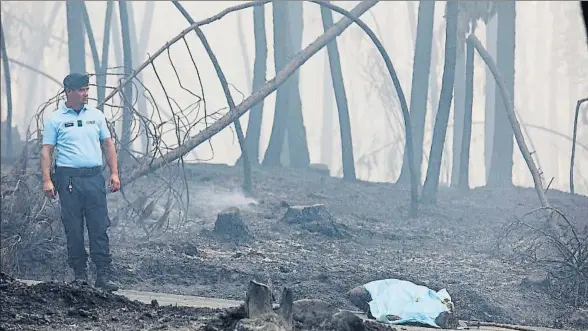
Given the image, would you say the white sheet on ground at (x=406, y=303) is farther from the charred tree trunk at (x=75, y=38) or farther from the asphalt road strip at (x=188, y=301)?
the charred tree trunk at (x=75, y=38)

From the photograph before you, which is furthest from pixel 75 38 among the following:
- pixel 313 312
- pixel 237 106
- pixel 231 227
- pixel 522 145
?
pixel 313 312

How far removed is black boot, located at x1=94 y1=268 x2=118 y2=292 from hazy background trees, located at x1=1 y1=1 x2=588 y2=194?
4369 millimetres

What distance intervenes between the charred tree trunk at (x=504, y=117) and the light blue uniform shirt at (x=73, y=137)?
14421 millimetres

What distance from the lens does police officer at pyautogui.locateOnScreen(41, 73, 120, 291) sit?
9242 mm

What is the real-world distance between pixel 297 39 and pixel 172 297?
21.0 metres

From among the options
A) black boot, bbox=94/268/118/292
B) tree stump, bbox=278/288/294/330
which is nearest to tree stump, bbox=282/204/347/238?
black boot, bbox=94/268/118/292

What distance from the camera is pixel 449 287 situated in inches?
433

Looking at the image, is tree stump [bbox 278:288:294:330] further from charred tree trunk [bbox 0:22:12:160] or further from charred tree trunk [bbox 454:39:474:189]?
charred tree trunk [bbox 454:39:474:189]

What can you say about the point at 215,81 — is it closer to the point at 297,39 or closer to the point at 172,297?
the point at 297,39

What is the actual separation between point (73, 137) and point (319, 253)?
4.90 metres

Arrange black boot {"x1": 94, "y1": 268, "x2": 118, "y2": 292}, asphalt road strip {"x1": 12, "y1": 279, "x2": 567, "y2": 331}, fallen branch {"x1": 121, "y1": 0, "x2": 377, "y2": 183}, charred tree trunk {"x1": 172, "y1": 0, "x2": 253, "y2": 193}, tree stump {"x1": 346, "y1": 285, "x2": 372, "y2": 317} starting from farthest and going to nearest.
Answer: charred tree trunk {"x1": 172, "y1": 0, "x2": 253, "y2": 193} < fallen branch {"x1": 121, "y1": 0, "x2": 377, "y2": 183} < black boot {"x1": 94, "y1": 268, "x2": 118, "y2": 292} < tree stump {"x1": 346, "y1": 285, "x2": 372, "y2": 317} < asphalt road strip {"x1": 12, "y1": 279, "x2": 567, "y2": 331}

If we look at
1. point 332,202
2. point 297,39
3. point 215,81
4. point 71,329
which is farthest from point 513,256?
point 215,81

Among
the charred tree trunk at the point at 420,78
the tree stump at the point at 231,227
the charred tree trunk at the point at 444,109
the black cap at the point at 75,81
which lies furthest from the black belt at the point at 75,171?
the charred tree trunk at the point at 420,78

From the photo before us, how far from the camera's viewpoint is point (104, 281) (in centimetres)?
946
